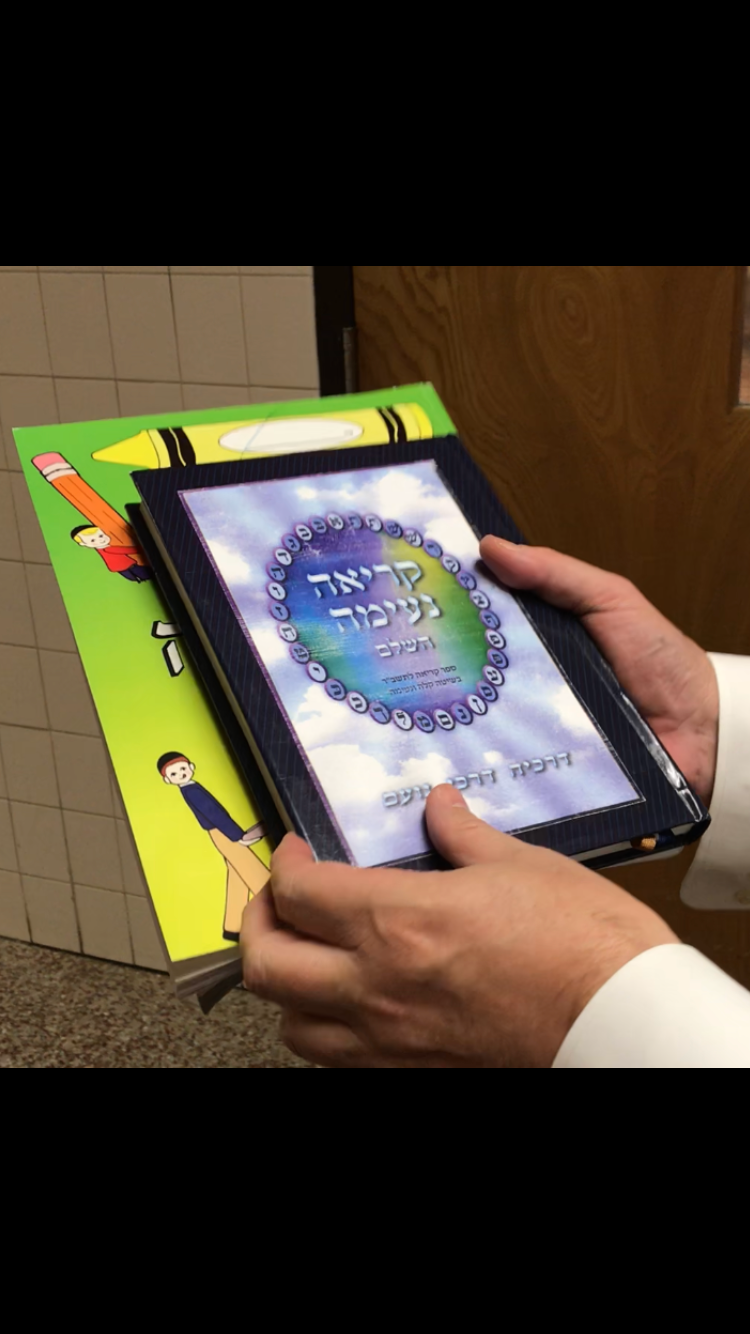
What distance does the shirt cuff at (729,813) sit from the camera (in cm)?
94

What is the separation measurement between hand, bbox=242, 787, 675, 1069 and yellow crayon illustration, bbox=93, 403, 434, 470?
0.32m

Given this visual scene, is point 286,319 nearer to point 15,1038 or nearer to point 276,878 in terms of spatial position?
point 276,878

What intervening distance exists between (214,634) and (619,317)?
942 millimetres

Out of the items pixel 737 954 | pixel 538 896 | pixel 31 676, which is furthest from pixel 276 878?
pixel 31 676

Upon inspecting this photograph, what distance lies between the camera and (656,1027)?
0.59m

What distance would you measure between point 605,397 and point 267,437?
76cm

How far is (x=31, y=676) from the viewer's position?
198cm

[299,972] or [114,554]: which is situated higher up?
[114,554]

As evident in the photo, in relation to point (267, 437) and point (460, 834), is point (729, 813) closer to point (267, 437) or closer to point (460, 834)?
point (460, 834)

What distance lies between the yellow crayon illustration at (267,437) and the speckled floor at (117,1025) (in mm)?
1221

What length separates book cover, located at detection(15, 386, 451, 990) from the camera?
680mm

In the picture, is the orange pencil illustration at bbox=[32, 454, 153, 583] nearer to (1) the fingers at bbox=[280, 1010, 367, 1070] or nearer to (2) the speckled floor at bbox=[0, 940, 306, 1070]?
(1) the fingers at bbox=[280, 1010, 367, 1070]

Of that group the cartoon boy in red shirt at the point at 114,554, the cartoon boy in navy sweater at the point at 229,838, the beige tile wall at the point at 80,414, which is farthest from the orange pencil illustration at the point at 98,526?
the beige tile wall at the point at 80,414

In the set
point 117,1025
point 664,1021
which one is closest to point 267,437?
point 664,1021
